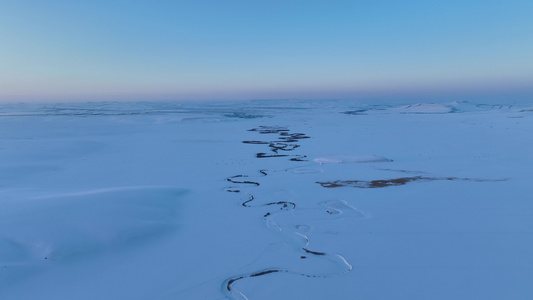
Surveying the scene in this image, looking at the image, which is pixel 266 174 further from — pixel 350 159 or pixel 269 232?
pixel 269 232

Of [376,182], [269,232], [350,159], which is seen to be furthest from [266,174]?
[269,232]

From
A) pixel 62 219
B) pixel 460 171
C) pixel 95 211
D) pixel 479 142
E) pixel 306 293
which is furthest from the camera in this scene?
pixel 479 142

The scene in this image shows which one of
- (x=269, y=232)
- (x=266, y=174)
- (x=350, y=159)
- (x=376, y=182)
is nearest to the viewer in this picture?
(x=269, y=232)

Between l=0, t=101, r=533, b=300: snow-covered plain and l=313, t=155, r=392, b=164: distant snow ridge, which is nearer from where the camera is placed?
l=0, t=101, r=533, b=300: snow-covered plain

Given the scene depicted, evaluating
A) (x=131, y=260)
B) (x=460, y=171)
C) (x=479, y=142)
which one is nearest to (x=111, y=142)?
(x=131, y=260)

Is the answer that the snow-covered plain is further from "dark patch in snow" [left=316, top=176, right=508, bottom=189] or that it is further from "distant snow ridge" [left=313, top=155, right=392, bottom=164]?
"distant snow ridge" [left=313, top=155, right=392, bottom=164]

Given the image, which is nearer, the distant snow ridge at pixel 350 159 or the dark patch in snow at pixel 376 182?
the dark patch in snow at pixel 376 182

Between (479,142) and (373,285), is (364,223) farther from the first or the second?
(479,142)

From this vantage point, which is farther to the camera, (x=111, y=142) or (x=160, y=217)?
(x=111, y=142)

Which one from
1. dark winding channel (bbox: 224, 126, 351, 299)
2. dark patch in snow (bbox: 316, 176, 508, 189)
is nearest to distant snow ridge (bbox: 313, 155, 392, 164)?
dark winding channel (bbox: 224, 126, 351, 299)

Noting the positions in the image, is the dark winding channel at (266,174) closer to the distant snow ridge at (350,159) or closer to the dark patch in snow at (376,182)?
the distant snow ridge at (350,159)

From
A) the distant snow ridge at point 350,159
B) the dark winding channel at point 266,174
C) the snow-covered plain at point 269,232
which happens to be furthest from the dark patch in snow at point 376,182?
the distant snow ridge at point 350,159
